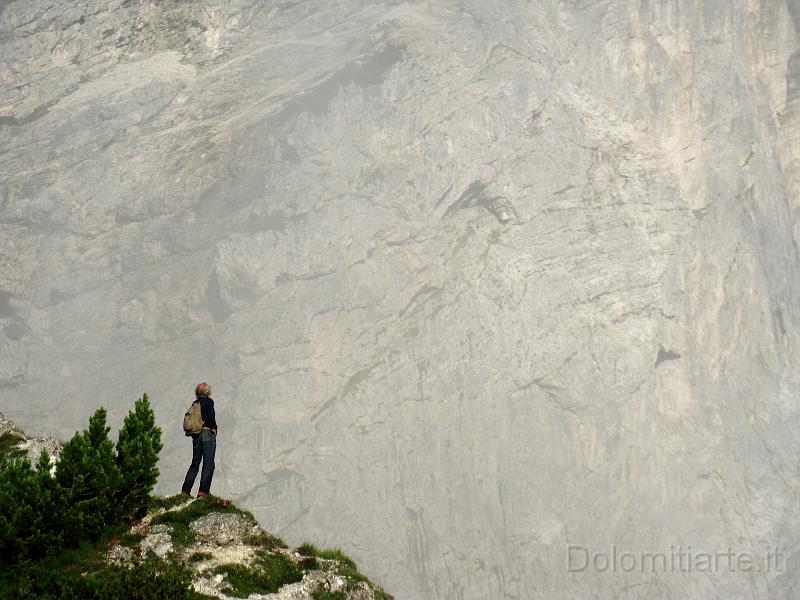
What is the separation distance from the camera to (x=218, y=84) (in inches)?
2638

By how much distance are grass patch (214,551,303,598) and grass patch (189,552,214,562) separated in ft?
1.66

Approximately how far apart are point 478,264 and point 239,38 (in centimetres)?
3405

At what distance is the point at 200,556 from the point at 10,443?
9.48 m

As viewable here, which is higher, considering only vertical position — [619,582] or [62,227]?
[62,227]

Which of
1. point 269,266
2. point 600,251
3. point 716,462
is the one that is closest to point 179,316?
point 269,266

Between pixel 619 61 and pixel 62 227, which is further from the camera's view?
pixel 619 61

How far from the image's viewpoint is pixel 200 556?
1540cm

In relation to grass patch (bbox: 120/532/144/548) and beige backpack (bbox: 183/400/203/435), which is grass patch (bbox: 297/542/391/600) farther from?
beige backpack (bbox: 183/400/203/435)

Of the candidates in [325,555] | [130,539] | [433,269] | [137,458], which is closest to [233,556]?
[130,539]

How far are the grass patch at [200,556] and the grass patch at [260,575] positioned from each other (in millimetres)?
507

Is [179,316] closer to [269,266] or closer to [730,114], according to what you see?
[269,266]

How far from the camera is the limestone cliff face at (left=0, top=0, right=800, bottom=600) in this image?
52812mm

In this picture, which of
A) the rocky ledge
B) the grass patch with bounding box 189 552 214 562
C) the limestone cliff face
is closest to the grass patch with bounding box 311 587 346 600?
the rocky ledge

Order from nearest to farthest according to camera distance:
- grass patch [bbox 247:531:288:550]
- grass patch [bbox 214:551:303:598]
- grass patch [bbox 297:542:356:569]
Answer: grass patch [bbox 214:551:303:598] → grass patch [bbox 247:531:288:550] → grass patch [bbox 297:542:356:569]
